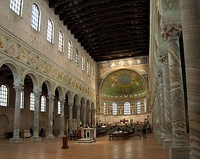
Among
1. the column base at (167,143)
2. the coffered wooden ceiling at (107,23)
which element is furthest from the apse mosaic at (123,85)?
the column base at (167,143)

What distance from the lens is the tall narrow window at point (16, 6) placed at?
1706 cm

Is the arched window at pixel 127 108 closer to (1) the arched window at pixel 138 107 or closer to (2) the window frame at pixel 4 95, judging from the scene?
(1) the arched window at pixel 138 107

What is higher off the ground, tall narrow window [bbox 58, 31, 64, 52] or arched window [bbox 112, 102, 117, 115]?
tall narrow window [bbox 58, 31, 64, 52]

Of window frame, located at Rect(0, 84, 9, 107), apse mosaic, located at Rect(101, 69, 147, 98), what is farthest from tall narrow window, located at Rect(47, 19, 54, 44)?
apse mosaic, located at Rect(101, 69, 147, 98)

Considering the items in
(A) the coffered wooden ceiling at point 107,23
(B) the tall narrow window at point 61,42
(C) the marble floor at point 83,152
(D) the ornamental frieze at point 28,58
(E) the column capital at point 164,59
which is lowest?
(C) the marble floor at point 83,152

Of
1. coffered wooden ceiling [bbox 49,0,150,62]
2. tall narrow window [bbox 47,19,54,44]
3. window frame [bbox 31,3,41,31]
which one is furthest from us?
tall narrow window [bbox 47,19,54,44]

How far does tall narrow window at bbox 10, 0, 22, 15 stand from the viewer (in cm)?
1706

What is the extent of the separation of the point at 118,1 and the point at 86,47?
12.6 meters

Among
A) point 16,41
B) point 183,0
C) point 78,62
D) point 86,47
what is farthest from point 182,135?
point 86,47

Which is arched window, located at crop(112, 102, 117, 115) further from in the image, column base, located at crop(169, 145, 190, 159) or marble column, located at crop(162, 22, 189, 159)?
column base, located at crop(169, 145, 190, 159)

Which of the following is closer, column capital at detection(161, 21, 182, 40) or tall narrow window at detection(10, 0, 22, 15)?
column capital at detection(161, 21, 182, 40)

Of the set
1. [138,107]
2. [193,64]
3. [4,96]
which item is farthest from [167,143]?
[138,107]

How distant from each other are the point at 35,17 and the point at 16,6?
2.86m

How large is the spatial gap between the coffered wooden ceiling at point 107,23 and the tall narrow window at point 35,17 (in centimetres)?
234
